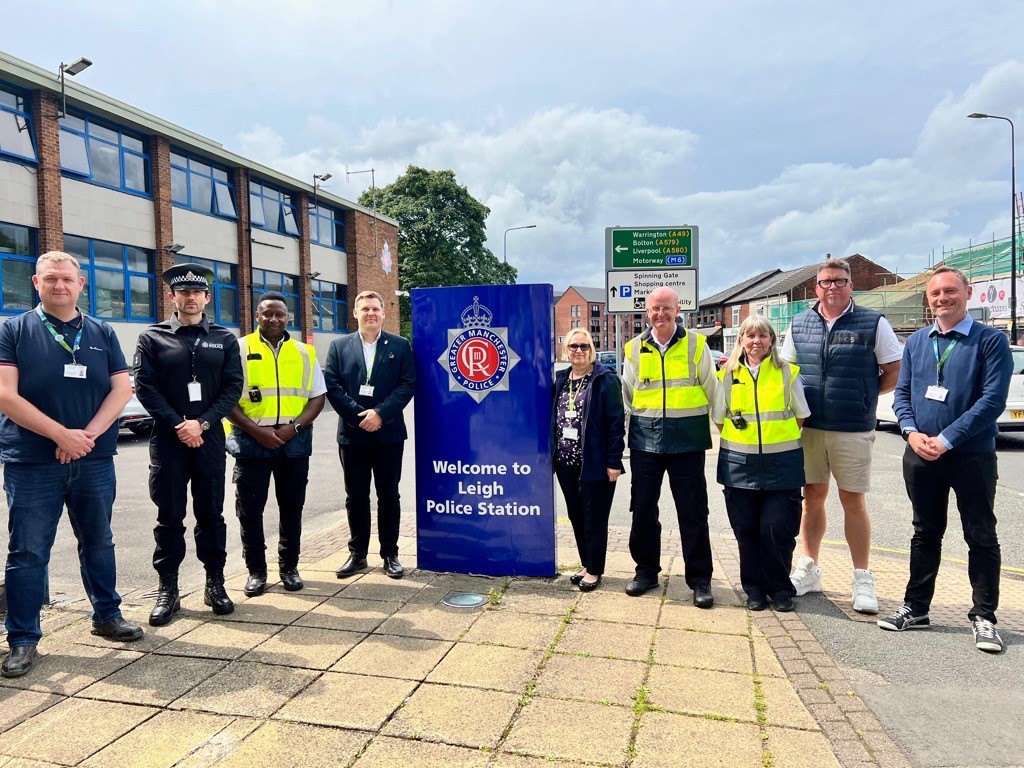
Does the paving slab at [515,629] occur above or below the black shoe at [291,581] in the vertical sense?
below

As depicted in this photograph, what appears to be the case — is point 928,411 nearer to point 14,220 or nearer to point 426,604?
point 426,604

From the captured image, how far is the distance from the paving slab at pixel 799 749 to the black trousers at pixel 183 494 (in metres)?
3.25

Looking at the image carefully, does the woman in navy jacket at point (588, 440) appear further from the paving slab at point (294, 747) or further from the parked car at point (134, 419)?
the parked car at point (134, 419)

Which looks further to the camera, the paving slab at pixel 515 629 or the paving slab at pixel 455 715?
the paving slab at pixel 515 629

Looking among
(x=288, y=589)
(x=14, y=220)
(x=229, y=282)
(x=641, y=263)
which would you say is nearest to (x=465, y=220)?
(x=229, y=282)

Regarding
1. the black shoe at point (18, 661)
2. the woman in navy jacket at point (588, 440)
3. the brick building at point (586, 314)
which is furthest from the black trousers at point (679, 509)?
the brick building at point (586, 314)

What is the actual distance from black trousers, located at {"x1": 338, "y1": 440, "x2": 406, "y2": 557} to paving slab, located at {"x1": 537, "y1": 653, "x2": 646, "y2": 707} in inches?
74.8

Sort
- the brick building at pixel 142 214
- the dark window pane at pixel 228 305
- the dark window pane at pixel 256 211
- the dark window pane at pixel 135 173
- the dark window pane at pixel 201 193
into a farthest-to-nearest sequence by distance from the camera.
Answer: the dark window pane at pixel 256 211, the dark window pane at pixel 228 305, the dark window pane at pixel 201 193, the dark window pane at pixel 135 173, the brick building at pixel 142 214

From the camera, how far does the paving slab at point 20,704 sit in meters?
2.91

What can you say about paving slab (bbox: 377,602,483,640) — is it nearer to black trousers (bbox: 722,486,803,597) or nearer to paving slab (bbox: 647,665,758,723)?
paving slab (bbox: 647,665,758,723)

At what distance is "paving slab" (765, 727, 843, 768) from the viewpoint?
2570 mm

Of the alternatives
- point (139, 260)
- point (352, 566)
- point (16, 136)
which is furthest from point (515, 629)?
point (139, 260)

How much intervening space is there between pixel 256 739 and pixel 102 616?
1.62 meters

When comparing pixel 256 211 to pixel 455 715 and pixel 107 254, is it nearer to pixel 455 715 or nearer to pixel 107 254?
pixel 107 254
